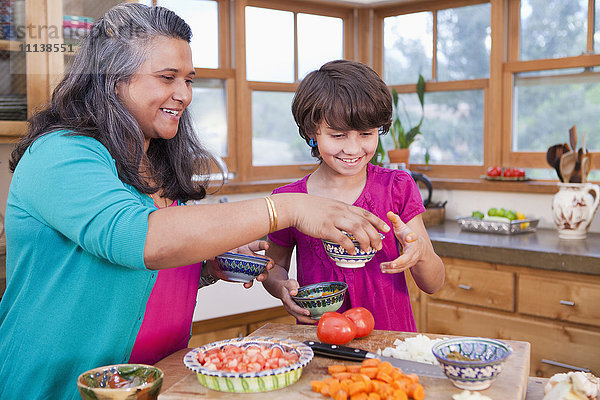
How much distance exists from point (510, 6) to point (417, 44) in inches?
23.4

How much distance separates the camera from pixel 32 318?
3.86 feet

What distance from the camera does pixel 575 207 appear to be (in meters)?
2.85

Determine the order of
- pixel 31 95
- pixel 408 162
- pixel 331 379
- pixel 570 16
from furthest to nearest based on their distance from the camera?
pixel 408 162 → pixel 570 16 → pixel 31 95 → pixel 331 379

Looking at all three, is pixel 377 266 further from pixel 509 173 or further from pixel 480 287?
pixel 509 173

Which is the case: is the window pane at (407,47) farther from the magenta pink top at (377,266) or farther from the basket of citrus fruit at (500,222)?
the magenta pink top at (377,266)

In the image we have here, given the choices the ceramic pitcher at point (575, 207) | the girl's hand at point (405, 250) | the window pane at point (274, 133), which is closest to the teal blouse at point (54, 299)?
the girl's hand at point (405, 250)

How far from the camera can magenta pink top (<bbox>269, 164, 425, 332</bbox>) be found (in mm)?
1598

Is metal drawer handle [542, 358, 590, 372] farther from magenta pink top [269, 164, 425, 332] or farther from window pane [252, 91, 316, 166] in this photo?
window pane [252, 91, 316, 166]

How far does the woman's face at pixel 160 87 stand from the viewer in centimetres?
122

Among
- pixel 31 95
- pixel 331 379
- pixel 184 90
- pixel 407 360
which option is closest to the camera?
pixel 331 379

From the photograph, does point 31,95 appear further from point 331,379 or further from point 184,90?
point 331,379

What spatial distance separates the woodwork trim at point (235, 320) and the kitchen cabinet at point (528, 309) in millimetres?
759

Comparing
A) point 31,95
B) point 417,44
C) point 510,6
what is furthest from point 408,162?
point 31,95

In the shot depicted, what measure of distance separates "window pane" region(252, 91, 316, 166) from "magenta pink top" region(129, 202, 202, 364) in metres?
2.24
